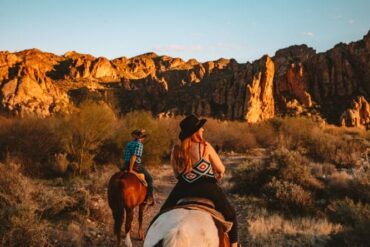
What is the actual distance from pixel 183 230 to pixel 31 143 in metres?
18.1

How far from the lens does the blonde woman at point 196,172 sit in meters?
4.13

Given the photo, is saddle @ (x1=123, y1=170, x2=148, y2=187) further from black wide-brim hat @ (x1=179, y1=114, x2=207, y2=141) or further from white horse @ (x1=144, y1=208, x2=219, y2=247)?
white horse @ (x1=144, y1=208, x2=219, y2=247)

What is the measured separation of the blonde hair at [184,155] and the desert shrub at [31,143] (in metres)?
14.9


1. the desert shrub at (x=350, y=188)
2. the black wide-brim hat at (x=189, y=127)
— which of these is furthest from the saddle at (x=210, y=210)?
the desert shrub at (x=350, y=188)

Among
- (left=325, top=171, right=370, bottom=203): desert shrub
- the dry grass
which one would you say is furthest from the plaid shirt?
(left=325, top=171, right=370, bottom=203): desert shrub

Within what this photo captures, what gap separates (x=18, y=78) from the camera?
6275 cm

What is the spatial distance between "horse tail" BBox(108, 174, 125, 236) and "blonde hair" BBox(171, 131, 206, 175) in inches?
136

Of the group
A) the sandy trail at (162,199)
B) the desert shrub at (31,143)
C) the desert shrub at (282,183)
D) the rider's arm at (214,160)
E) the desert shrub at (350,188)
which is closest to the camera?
the rider's arm at (214,160)

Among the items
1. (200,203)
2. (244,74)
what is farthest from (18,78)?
(200,203)

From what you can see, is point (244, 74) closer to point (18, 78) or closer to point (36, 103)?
point (36, 103)

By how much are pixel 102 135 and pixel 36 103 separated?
3823 cm

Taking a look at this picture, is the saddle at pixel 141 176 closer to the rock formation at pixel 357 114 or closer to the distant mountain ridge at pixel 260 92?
the distant mountain ridge at pixel 260 92

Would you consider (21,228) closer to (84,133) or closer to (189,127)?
(189,127)

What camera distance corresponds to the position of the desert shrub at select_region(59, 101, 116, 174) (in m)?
19.2
